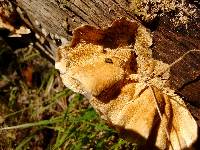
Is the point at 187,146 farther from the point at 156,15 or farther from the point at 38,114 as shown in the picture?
the point at 38,114

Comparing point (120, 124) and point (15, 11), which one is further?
point (15, 11)

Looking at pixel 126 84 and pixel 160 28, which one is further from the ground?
pixel 160 28

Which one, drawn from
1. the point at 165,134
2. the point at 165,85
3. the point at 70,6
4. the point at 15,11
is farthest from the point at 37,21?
the point at 165,134

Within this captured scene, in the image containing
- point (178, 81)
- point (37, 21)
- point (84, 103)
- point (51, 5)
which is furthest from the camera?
point (84, 103)
